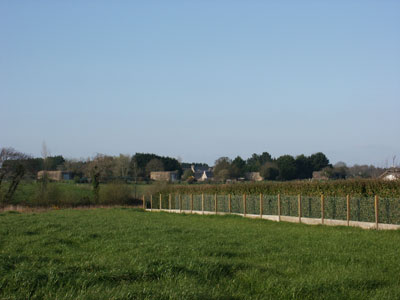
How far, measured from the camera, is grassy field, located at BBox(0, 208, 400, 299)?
8164mm

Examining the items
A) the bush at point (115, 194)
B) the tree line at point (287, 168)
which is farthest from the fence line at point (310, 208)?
the tree line at point (287, 168)

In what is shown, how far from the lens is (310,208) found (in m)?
28.1

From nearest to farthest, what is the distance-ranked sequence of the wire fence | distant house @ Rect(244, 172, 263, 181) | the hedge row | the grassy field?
1. the grassy field
2. the wire fence
3. the hedge row
4. distant house @ Rect(244, 172, 263, 181)

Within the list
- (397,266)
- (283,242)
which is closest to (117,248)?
(283,242)

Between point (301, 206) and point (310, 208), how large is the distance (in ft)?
2.72

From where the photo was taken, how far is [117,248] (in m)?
14.2

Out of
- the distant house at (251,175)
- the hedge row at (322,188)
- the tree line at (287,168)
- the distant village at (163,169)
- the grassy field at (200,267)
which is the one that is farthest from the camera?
the distant house at (251,175)

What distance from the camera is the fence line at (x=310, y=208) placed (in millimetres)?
23094

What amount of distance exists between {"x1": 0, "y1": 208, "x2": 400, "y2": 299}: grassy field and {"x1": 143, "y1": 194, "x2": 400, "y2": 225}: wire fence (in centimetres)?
585

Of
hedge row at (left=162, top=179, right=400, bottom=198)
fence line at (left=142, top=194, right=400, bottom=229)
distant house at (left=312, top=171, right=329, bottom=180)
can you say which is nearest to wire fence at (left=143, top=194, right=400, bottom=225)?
fence line at (left=142, top=194, right=400, bottom=229)

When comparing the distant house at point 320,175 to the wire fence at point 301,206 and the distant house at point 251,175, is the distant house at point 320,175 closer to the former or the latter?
the distant house at point 251,175

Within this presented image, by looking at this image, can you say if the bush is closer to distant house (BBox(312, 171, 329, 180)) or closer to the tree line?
distant house (BBox(312, 171, 329, 180))

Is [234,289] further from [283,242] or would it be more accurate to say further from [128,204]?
[128,204]

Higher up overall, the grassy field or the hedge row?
the hedge row
